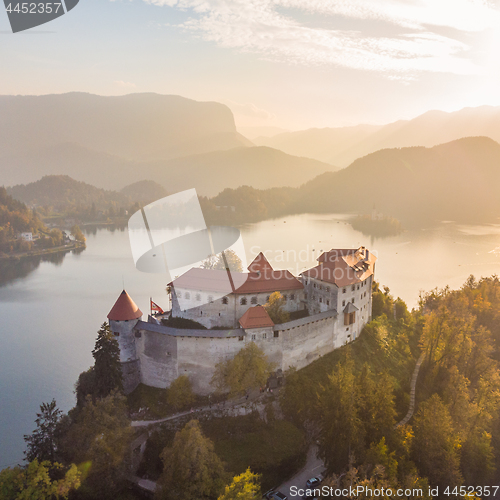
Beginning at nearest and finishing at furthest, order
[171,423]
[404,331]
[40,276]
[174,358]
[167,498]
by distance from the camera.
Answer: [167,498], [171,423], [174,358], [404,331], [40,276]

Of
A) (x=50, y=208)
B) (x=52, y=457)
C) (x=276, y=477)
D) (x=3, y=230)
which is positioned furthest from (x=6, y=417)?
(x=50, y=208)

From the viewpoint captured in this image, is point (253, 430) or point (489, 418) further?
point (489, 418)

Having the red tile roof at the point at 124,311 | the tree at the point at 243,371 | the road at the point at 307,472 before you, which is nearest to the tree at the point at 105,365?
the red tile roof at the point at 124,311

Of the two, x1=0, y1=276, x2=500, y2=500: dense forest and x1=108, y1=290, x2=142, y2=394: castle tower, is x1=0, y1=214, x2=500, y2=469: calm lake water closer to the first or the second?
x1=108, y1=290, x2=142, y2=394: castle tower

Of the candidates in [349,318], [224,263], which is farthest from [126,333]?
[349,318]

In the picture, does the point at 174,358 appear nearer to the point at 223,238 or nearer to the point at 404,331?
the point at 404,331

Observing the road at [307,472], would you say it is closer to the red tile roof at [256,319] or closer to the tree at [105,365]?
the red tile roof at [256,319]
